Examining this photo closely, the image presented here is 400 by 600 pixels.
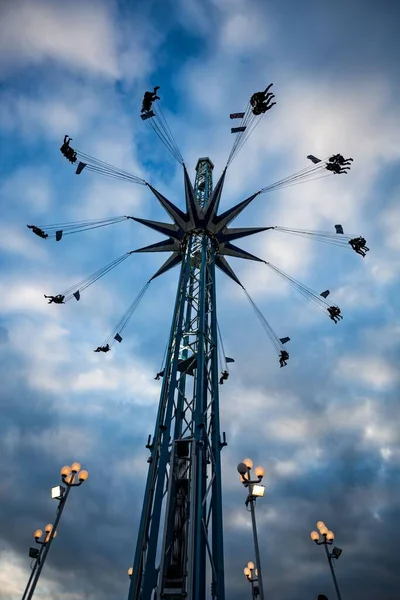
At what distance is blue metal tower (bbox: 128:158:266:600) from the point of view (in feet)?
32.8

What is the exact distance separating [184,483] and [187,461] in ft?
2.43

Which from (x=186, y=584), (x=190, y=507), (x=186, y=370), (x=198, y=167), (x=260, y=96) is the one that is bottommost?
(x=186, y=584)

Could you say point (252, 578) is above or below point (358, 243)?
below

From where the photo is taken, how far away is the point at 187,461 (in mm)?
12211

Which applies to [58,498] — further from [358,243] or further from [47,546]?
[358,243]

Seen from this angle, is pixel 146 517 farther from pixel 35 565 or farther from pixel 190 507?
pixel 35 565

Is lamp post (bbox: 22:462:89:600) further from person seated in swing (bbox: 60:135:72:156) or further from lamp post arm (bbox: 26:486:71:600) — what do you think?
person seated in swing (bbox: 60:135:72:156)

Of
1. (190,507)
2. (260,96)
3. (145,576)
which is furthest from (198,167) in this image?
(145,576)

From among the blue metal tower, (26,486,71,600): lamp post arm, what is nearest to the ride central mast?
the blue metal tower

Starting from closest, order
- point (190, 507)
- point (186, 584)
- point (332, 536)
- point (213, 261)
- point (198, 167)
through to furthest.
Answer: point (186, 584) < point (190, 507) < point (332, 536) < point (213, 261) < point (198, 167)

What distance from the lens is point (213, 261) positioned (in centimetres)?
1816

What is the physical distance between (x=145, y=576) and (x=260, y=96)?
15.8 meters

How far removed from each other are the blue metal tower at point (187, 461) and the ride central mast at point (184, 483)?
0.02 m

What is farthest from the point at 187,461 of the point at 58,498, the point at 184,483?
the point at 58,498
